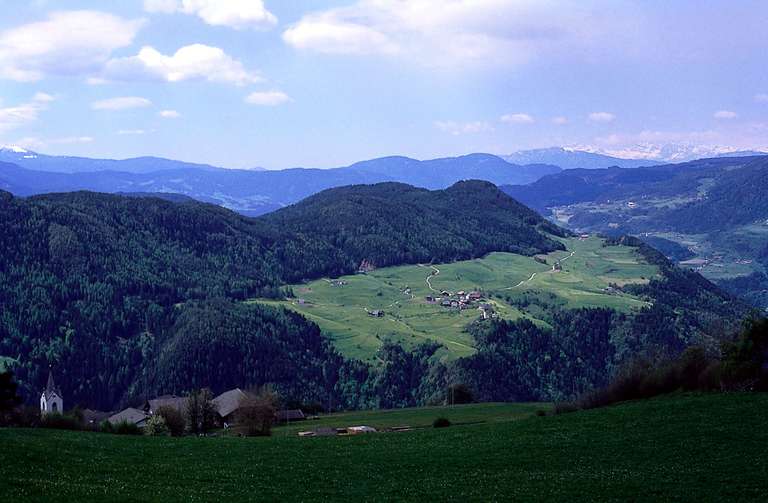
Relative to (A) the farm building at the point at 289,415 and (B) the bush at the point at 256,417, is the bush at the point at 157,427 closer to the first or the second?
(B) the bush at the point at 256,417

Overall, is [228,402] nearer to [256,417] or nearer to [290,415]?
[290,415]

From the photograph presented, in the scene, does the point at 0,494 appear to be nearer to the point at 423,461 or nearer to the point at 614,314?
the point at 423,461

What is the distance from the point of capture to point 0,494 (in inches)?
973

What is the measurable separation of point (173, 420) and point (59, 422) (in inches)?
520

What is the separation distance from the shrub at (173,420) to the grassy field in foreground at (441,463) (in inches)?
757

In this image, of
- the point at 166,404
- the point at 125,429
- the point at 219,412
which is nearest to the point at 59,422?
the point at 125,429

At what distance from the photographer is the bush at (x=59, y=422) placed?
54406mm

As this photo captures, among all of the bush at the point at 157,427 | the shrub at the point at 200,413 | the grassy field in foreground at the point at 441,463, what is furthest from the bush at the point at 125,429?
the shrub at the point at 200,413

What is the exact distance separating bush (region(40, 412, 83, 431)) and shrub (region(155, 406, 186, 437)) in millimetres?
10048

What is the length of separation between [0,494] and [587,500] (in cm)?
2031

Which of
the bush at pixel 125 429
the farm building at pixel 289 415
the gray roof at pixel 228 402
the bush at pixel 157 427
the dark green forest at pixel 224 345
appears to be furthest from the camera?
the dark green forest at pixel 224 345

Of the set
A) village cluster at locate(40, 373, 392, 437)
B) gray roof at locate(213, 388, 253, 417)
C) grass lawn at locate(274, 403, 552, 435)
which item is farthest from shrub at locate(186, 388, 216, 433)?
grass lawn at locate(274, 403, 552, 435)

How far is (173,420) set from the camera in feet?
220

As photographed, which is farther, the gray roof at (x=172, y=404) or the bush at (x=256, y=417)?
the gray roof at (x=172, y=404)
